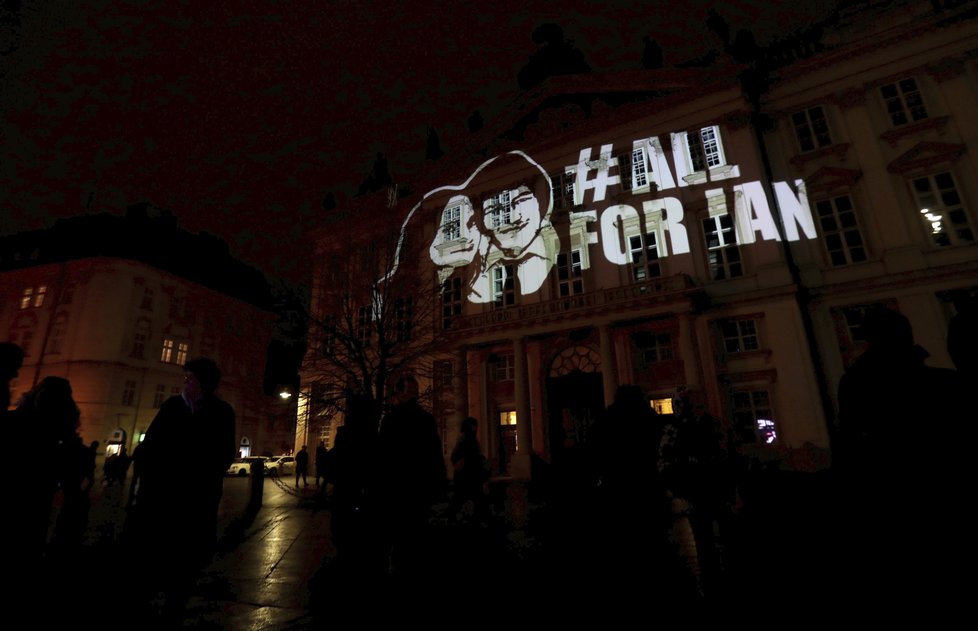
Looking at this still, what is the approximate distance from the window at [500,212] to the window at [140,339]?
91.4 feet

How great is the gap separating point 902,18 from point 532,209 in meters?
16.8

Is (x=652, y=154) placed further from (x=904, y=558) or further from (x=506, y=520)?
(x=904, y=558)

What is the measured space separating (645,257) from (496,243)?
25.7 ft

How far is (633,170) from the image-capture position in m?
22.4

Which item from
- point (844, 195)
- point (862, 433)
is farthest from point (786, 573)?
point (844, 195)

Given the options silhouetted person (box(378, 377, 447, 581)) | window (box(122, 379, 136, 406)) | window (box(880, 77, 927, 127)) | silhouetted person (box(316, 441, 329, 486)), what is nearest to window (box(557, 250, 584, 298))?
silhouetted person (box(316, 441, 329, 486))

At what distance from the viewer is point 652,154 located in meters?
22.2

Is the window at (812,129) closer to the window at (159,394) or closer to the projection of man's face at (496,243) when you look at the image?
the projection of man's face at (496,243)

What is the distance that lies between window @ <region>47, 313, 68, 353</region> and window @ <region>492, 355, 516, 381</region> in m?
31.4

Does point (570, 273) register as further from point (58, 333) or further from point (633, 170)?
point (58, 333)

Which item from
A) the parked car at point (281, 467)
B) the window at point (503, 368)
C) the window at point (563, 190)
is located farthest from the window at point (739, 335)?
the parked car at point (281, 467)

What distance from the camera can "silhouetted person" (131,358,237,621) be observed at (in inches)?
126

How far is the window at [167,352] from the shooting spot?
35875 millimetres

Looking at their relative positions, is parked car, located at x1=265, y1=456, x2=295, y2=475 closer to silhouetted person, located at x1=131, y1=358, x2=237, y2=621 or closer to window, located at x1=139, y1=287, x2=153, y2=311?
window, located at x1=139, y1=287, x2=153, y2=311
